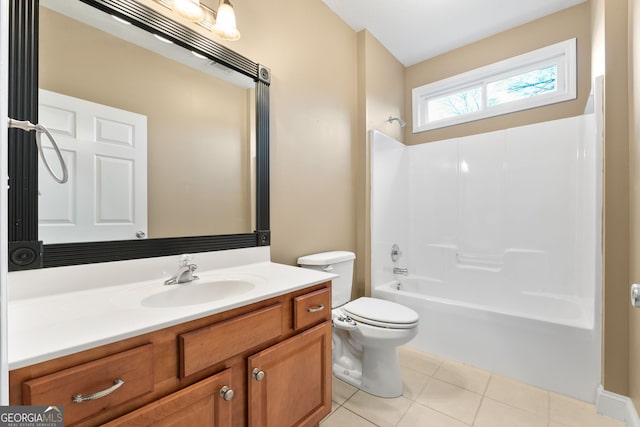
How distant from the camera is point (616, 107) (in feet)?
4.89

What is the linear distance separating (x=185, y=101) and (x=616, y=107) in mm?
2281

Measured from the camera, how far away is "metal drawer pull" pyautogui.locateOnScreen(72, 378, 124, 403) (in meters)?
0.61

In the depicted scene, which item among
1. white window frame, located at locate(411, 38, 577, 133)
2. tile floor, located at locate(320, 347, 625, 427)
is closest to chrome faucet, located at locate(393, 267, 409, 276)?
tile floor, located at locate(320, 347, 625, 427)

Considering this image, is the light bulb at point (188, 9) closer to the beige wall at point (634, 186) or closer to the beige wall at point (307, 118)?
the beige wall at point (307, 118)

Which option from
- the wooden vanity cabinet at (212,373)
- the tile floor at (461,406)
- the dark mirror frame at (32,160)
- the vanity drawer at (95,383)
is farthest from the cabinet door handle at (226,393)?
the tile floor at (461,406)

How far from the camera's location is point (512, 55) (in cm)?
243

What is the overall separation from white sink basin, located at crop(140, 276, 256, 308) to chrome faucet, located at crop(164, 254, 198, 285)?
21 millimetres

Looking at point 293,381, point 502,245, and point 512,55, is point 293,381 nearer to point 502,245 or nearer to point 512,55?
point 502,245

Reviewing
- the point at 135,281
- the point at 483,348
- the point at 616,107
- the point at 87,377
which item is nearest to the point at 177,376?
the point at 87,377

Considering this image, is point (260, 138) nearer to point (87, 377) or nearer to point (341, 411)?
point (87, 377)

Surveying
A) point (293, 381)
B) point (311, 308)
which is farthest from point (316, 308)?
point (293, 381)

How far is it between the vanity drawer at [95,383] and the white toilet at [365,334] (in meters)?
1.13

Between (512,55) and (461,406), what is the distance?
2.81 metres

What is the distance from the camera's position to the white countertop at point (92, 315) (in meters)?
0.60
